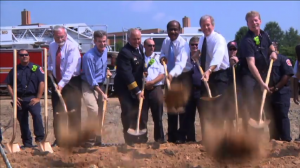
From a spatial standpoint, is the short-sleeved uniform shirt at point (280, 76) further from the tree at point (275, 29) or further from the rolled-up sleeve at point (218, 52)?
the tree at point (275, 29)

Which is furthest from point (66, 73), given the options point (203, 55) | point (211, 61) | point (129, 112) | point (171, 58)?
point (211, 61)

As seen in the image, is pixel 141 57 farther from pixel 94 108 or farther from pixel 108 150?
pixel 108 150

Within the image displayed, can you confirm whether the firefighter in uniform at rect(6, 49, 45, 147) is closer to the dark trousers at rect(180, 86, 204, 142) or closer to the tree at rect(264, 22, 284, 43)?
the dark trousers at rect(180, 86, 204, 142)

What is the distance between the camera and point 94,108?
25.1 feet

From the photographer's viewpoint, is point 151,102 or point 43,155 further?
point 151,102

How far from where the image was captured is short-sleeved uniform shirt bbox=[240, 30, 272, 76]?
7.05 m

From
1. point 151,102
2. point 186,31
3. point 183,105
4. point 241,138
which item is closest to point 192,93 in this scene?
point 183,105

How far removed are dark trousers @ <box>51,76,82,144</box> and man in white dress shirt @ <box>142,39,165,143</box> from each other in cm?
112

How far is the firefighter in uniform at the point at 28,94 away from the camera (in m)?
8.52

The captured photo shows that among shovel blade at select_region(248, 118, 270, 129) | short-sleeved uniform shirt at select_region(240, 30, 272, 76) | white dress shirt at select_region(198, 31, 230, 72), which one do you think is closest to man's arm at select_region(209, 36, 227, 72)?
white dress shirt at select_region(198, 31, 230, 72)

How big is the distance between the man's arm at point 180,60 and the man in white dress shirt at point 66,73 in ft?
5.39

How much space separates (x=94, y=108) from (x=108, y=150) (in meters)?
0.85

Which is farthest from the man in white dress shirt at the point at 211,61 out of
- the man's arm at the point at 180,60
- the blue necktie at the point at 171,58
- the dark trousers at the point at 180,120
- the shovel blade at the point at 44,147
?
the shovel blade at the point at 44,147

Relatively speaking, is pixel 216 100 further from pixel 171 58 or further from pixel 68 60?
pixel 68 60
